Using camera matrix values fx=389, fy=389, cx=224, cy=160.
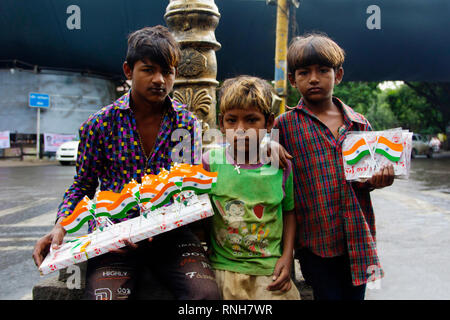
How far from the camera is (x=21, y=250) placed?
3773mm

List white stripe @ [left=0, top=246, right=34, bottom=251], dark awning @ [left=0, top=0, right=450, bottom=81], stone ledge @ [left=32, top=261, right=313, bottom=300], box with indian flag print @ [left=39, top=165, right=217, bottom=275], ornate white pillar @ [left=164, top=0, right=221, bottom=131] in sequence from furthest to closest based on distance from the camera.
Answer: dark awning @ [left=0, top=0, right=450, bottom=81] < white stripe @ [left=0, top=246, right=34, bottom=251] < ornate white pillar @ [left=164, top=0, right=221, bottom=131] < stone ledge @ [left=32, top=261, right=313, bottom=300] < box with indian flag print @ [left=39, top=165, right=217, bottom=275]

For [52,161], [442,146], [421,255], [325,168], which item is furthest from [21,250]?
[442,146]

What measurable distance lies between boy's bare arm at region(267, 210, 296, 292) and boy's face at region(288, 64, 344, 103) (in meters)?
0.54

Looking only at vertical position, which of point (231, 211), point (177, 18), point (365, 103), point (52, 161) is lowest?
point (52, 161)

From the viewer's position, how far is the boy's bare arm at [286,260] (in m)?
1.58

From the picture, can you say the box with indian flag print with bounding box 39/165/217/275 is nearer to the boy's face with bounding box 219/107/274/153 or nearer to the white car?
the boy's face with bounding box 219/107/274/153

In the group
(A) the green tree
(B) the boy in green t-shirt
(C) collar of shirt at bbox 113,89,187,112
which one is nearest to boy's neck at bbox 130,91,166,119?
(C) collar of shirt at bbox 113,89,187,112

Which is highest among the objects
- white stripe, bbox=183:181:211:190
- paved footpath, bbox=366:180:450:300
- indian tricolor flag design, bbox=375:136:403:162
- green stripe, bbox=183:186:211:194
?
indian tricolor flag design, bbox=375:136:403:162

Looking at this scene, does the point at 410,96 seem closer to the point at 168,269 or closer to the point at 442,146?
the point at 442,146

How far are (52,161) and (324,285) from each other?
18275mm

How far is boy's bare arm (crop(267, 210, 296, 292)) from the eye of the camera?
158 centimetres

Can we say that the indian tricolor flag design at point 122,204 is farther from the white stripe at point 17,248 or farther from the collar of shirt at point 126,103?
the white stripe at point 17,248

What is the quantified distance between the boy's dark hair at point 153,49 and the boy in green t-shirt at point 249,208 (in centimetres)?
28

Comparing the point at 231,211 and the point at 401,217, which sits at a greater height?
the point at 231,211
